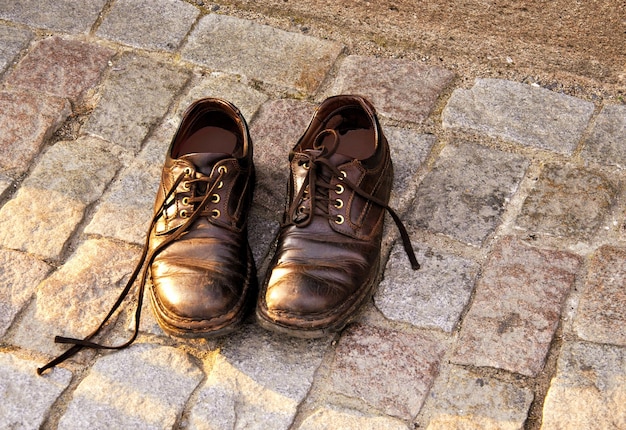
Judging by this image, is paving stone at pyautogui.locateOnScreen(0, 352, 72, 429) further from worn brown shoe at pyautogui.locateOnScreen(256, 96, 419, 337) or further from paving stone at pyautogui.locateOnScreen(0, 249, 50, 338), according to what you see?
worn brown shoe at pyautogui.locateOnScreen(256, 96, 419, 337)

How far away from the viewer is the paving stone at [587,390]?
2434 millimetres

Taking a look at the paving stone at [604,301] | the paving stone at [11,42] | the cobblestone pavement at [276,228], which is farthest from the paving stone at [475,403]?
the paving stone at [11,42]

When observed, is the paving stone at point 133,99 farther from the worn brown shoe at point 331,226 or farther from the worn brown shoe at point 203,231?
the worn brown shoe at point 331,226

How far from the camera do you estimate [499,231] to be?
299 centimetres

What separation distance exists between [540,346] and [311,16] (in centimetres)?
198

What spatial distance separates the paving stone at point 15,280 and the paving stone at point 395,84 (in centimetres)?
142

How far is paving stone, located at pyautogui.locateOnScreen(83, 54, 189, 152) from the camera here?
133 inches

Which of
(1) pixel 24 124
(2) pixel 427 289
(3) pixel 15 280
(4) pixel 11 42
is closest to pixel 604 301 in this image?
(2) pixel 427 289

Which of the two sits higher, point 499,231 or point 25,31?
point 25,31

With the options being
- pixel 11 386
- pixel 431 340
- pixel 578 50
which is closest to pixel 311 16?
pixel 578 50

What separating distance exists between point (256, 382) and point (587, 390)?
3.23ft

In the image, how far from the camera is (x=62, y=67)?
11.9ft

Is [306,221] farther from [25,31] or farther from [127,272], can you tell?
[25,31]

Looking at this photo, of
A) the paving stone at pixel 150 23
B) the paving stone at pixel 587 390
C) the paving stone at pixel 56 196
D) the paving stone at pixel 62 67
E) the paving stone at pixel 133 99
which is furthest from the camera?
the paving stone at pixel 150 23
